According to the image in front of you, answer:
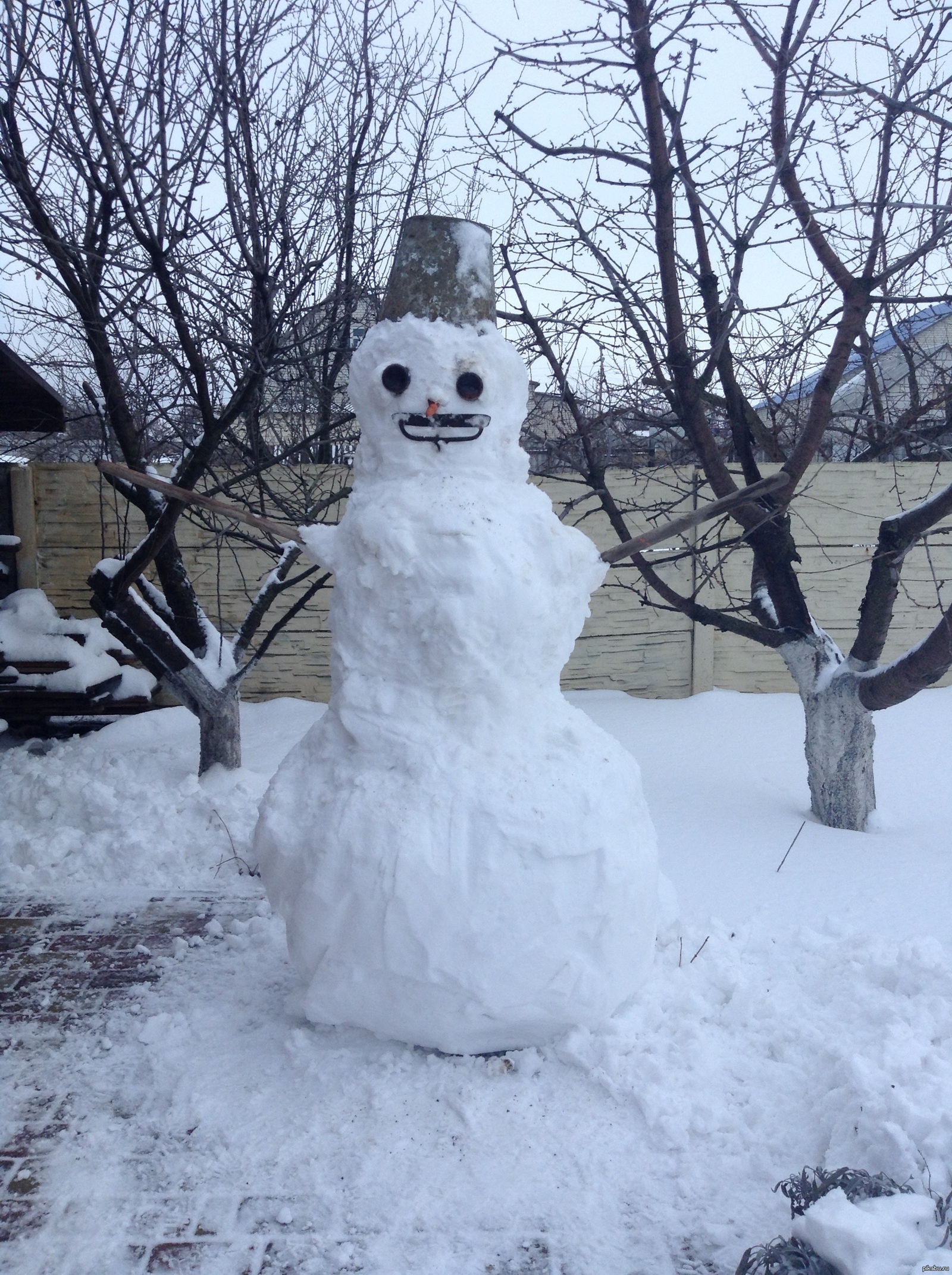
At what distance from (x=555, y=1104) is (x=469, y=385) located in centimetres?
207

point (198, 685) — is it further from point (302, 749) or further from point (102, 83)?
point (102, 83)

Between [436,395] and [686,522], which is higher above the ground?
[436,395]

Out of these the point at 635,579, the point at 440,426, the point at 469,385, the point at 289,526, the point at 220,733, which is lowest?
the point at 220,733

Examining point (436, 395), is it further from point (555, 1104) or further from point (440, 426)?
point (555, 1104)

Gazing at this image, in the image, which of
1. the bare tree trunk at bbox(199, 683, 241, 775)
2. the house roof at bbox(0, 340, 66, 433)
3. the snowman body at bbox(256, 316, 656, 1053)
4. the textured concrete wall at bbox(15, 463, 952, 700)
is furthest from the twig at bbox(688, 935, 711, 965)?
the house roof at bbox(0, 340, 66, 433)

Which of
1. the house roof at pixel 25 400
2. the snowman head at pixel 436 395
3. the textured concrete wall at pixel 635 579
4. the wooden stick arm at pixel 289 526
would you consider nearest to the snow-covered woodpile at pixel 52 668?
the textured concrete wall at pixel 635 579

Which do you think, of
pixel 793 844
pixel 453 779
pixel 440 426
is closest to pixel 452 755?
pixel 453 779

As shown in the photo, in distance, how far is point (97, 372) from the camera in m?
4.67

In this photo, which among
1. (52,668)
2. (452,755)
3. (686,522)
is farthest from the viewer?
(52,668)

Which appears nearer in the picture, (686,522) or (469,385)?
(469,385)

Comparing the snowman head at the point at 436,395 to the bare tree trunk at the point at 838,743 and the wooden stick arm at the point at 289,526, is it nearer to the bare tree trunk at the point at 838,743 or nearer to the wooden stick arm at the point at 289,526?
the wooden stick arm at the point at 289,526

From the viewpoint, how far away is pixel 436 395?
2.78 m

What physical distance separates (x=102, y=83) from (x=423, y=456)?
2.70 m

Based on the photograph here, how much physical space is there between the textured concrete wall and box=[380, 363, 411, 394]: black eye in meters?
4.19
